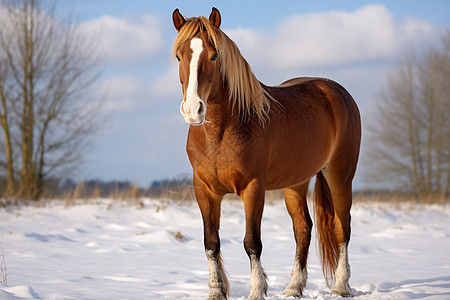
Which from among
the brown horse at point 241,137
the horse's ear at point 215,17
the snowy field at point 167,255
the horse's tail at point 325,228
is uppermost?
the horse's ear at point 215,17

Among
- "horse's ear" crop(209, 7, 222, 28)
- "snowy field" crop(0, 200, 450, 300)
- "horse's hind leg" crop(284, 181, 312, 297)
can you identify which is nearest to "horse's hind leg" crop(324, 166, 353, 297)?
"horse's hind leg" crop(284, 181, 312, 297)

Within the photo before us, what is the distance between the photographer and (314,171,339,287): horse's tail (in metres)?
4.35

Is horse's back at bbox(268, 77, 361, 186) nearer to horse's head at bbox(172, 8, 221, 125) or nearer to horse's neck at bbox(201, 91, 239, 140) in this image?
horse's neck at bbox(201, 91, 239, 140)

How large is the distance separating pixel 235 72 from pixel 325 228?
203cm

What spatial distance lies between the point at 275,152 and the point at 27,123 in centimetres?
1233

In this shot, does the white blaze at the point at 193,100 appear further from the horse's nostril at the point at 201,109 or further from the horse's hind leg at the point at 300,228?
the horse's hind leg at the point at 300,228

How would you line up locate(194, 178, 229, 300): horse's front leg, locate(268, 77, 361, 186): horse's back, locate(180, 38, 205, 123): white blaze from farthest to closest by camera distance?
locate(268, 77, 361, 186): horse's back, locate(194, 178, 229, 300): horse's front leg, locate(180, 38, 205, 123): white blaze

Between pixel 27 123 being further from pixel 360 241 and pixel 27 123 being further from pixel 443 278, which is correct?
pixel 443 278

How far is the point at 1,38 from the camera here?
13867 mm

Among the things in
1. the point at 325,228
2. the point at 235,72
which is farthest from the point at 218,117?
the point at 325,228

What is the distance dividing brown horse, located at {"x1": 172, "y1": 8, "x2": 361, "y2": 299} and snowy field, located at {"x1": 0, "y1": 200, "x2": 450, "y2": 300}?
22.6 inches

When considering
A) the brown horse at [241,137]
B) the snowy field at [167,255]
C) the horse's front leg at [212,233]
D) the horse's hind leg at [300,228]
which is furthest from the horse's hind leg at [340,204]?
the horse's front leg at [212,233]

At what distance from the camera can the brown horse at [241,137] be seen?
296 centimetres

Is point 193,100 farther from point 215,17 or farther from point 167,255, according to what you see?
point 167,255
